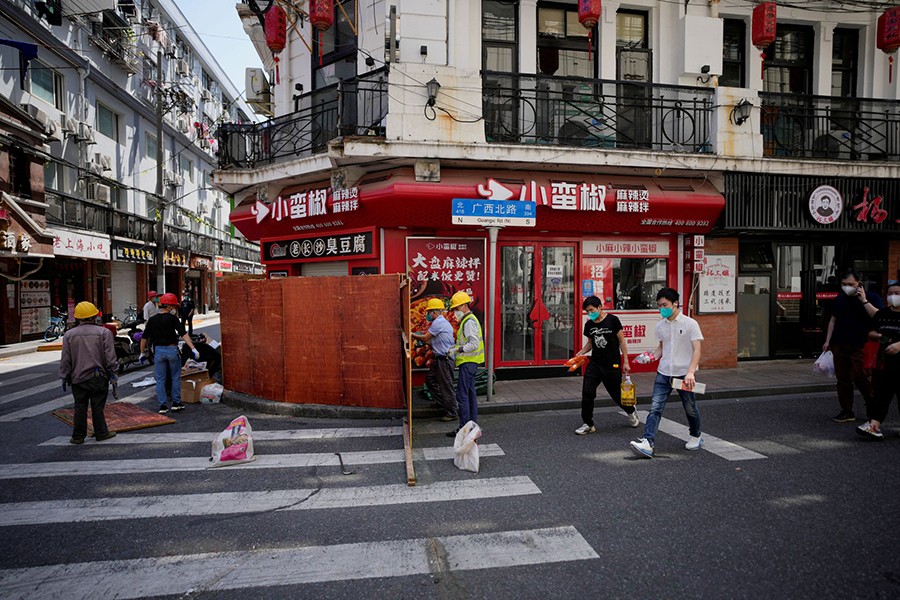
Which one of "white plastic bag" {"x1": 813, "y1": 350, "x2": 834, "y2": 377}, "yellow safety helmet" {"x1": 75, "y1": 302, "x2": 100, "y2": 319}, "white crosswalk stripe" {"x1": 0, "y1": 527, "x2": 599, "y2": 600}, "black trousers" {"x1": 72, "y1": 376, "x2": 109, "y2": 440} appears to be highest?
"yellow safety helmet" {"x1": 75, "y1": 302, "x2": 100, "y2": 319}

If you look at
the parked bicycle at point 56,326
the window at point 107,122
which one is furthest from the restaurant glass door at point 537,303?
→ the window at point 107,122

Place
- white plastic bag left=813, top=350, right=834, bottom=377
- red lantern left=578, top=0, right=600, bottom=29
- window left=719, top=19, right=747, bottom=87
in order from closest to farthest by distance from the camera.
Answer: white plastic bag left=813, top=350, right=834, bottom=377, red lantern left=578, top=0, right=600, bottom=29, window left=719, top=19, right=747, bottom=87

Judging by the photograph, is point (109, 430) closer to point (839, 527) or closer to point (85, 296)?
point (839, 527)

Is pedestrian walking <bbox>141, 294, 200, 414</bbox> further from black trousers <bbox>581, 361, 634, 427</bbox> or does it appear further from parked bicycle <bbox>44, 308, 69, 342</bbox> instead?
parked bicycle <bbox>44, 308, 69, 342</bbox>

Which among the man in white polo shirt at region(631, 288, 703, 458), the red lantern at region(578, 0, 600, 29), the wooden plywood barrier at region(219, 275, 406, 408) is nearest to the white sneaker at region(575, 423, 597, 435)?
the man in white polo shirt at region(631, 288, 703, 458)

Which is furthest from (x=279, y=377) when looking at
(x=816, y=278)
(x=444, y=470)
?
(x=816, y=278)

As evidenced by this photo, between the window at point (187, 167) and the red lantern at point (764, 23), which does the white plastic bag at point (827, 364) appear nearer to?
the red lantern at point (764, 23)

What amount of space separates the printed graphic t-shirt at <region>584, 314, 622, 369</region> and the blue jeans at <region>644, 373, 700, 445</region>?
2.69 feet

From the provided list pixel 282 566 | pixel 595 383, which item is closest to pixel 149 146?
pixel 595 383

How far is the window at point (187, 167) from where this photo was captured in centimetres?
3254

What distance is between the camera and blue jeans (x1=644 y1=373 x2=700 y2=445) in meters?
5.58

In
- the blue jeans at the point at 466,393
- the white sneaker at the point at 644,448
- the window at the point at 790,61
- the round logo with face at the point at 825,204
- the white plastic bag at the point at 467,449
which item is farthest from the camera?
the window at the point at 790,61

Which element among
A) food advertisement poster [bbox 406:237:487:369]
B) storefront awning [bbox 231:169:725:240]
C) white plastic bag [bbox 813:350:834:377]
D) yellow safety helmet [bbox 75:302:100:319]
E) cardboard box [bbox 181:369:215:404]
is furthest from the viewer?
food advertisement poster [bbox 406:237:487:369]

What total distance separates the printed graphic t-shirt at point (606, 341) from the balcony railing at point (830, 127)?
7433 millimetres
